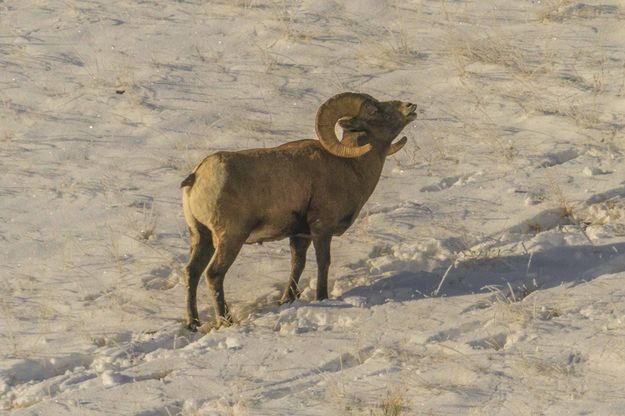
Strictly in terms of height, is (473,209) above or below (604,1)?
below

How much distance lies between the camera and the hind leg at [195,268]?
9.72 metres

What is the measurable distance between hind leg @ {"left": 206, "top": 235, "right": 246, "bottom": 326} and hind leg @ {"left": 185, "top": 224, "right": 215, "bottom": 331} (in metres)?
0.19

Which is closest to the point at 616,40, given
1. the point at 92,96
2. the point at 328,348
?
the point at 92,96

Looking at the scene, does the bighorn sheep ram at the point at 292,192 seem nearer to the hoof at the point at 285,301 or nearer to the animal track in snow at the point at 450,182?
the hoof at the point at 285,301

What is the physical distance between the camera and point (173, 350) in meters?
9.21

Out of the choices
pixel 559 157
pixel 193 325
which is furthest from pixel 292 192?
pixel 559 157

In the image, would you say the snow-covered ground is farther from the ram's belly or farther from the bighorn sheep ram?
the ram's belly

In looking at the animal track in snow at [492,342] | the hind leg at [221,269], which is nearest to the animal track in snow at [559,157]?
the animal track in snow at [492,342]

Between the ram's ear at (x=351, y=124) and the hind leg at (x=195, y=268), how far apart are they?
5.26 feet

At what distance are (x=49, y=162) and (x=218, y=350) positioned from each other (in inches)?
196

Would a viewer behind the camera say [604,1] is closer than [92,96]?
No

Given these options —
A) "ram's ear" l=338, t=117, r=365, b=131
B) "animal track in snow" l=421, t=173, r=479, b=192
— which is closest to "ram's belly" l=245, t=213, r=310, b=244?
"ram's ear" l=338, t=117, r=365, b=131

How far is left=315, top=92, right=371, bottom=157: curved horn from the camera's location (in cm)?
992

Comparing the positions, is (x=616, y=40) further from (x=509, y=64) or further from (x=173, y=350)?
(x=173, y=350)
